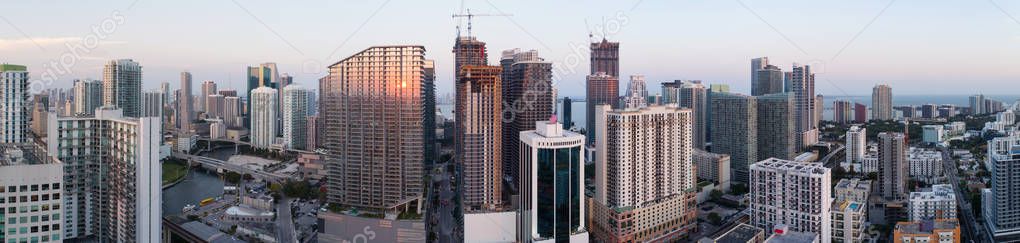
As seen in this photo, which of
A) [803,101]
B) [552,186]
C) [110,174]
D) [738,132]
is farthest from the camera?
[803,101]

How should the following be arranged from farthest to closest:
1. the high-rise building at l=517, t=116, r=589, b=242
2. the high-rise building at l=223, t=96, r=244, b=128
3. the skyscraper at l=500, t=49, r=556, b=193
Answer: the high-rise building at l=223, t=96, r=244, b=128 < the skyscraper at l=500, t=49, r=556, b=193 < the high-rise building at l=517, t=116, r=589, b=242

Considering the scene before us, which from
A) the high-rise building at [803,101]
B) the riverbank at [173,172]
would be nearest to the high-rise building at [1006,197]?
the high-rise building at [803,101]

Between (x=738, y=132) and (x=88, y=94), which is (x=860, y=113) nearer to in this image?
(x=738, y=132)

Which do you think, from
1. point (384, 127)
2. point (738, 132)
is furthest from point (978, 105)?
point (384, 127)

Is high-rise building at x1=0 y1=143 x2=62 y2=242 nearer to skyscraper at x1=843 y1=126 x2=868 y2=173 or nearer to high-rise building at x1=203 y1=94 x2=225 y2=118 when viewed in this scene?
skyscraper at x1=843 y1=126 x2=868 y2=173

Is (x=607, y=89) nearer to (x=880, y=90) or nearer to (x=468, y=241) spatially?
(x=468, y=241)

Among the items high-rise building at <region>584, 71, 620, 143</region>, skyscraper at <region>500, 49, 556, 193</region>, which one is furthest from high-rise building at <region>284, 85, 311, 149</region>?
skyscraper at <region>500, 49, 556, 193</region>

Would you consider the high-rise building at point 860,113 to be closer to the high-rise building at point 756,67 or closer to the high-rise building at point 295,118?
the high-rise building at point 756,67
